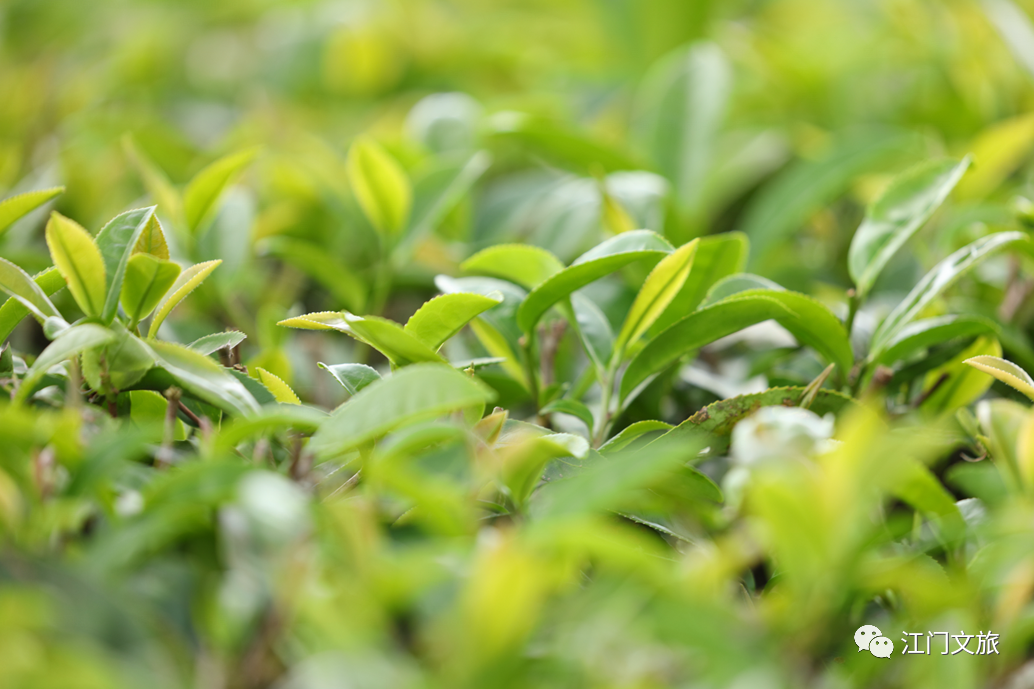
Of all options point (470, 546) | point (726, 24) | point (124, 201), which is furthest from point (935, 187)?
point (726, 24)

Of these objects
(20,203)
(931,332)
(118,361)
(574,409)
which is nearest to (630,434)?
(574,409)

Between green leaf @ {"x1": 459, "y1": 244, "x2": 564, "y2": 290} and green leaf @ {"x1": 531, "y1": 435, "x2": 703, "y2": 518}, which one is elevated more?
green leaf @ {"x1": 459, "y1": 244, "x2": 564, "y2": 290}

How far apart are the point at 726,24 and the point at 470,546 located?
158cm

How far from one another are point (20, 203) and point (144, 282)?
0.46 feet

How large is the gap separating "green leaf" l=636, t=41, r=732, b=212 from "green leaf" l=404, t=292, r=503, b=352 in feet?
1.71

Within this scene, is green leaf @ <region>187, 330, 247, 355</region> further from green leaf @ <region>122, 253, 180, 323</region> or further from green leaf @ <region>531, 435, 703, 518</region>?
green leaf @ <region>531, 435, 703, 518</region>

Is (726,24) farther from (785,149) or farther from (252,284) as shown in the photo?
(252,284)

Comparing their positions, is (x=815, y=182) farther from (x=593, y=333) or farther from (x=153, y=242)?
(x=153, y=242)

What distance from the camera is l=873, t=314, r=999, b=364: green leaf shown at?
0.66 meters

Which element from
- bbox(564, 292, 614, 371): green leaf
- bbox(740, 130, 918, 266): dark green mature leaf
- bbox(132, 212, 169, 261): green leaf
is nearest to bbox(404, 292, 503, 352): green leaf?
bbox(564, 292, 614, 371): green leaf

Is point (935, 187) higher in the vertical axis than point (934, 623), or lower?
higher

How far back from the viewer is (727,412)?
24.1 inches

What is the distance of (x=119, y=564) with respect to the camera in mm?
431

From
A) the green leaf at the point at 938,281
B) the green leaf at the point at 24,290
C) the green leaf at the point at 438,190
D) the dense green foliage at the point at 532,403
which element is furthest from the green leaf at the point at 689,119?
the green leaf at the point at 24,290
